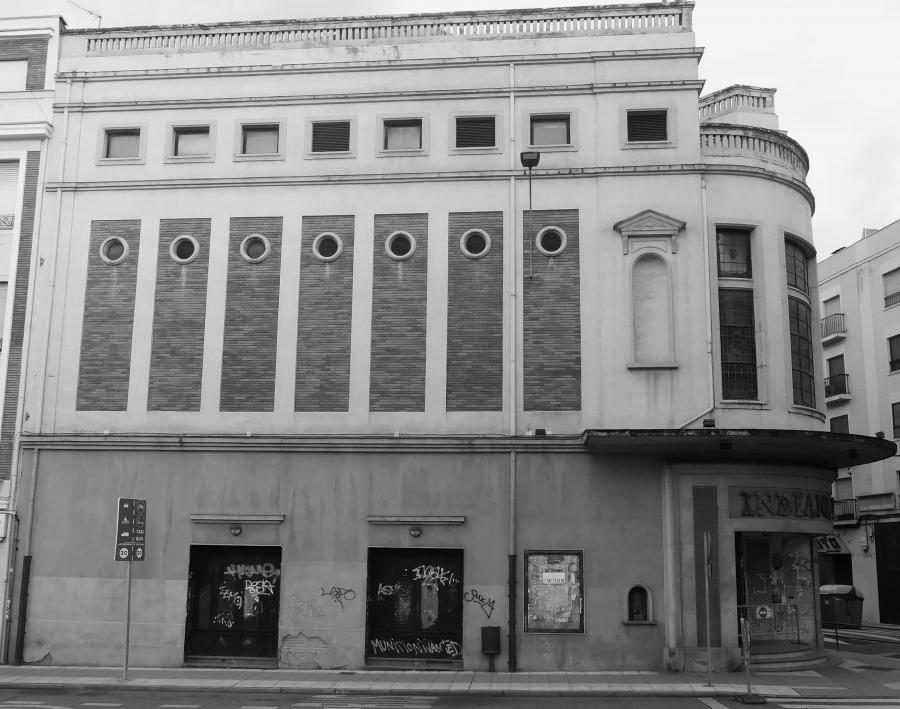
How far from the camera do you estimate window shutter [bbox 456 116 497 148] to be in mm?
24422

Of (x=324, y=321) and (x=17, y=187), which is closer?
(x=324, y=321)

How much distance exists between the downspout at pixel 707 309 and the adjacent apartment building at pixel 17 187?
16343 mm

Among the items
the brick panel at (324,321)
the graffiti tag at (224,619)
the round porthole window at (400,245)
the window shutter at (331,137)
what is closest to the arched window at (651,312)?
the round porthole window at (400,245)

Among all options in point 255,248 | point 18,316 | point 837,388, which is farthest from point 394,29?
point 837,388

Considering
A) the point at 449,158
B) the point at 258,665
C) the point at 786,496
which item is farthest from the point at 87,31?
the point at 786,496

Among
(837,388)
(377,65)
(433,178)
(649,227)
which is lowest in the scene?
(649,227)

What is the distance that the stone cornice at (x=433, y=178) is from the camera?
23453 mm

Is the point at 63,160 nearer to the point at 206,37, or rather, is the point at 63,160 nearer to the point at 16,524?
the point at 206,37

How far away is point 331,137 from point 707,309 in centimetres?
1039

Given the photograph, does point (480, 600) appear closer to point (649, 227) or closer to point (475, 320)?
point (475, 320)

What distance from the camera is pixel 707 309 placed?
74.7 feet

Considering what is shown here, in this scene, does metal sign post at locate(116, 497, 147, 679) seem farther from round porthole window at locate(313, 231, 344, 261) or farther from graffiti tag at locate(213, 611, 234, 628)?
round porthole window at locate(313, 231, 344, 261)

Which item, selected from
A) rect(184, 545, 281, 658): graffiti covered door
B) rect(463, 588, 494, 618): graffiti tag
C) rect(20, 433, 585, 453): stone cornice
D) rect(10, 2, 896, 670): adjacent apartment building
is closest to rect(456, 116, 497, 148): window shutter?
rect(10, 2, 896, 670): adjacent apartment building

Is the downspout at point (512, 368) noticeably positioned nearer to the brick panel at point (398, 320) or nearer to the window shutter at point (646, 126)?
the brick panel at point (398, 320)
